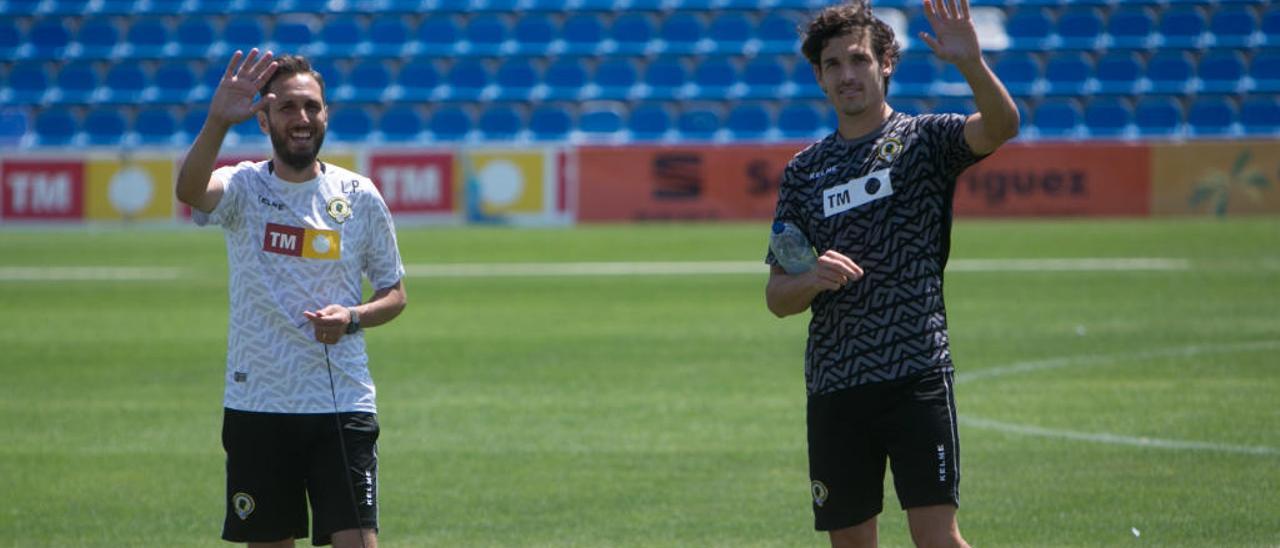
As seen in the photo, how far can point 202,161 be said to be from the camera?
5285mm

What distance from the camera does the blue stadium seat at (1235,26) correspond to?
30281mm

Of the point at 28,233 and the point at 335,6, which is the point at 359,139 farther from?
the point at 28,233

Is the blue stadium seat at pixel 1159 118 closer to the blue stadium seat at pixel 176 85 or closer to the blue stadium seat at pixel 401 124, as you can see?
the blue stadium seat at pixel 401 124

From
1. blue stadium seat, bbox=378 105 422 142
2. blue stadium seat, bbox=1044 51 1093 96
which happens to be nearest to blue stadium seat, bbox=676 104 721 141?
blue stadium seat, bbox=378 105 422 142

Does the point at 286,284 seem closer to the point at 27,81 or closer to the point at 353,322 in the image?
the point at 353,322

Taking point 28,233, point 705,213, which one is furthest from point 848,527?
point 28,233

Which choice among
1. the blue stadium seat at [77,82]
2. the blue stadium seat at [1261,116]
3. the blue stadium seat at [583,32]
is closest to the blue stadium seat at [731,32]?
the blue stadium seat at [583,32]

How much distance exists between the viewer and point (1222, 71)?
29.8 metres

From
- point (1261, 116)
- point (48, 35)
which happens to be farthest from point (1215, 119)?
point (48, 35)

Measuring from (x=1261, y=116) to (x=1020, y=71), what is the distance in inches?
170

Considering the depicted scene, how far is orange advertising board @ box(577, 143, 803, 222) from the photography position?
84.6 feet

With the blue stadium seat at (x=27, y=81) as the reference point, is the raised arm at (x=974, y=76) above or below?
below

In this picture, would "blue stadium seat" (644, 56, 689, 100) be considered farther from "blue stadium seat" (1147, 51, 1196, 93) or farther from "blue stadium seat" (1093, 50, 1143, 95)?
"blue stadium seat" (1147, 51, 1196, 93)

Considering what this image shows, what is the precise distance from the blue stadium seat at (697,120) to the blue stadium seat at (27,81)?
12.7 metres
